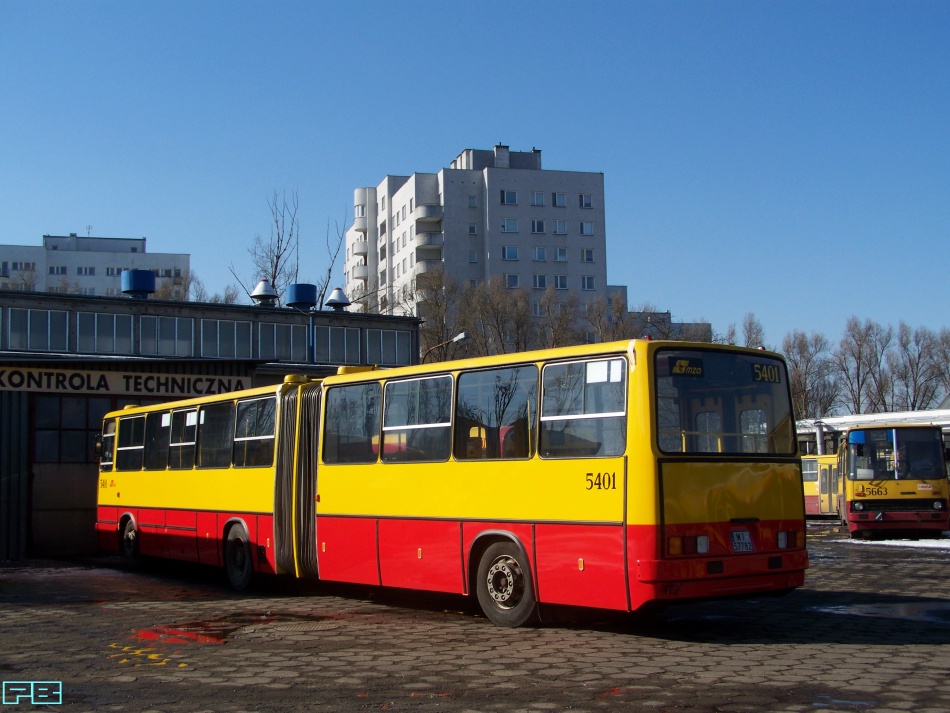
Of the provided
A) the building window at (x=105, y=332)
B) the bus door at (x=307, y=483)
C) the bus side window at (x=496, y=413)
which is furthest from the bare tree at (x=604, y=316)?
the bus side window at (x=496, y=413)

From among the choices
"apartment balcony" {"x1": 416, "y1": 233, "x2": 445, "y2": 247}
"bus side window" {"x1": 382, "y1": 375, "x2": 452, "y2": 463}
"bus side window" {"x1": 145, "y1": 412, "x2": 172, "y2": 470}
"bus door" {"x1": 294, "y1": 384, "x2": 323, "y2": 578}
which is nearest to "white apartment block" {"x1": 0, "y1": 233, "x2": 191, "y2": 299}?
"apartment balcony" {"x1": 416, "y1": 233, "x2": 445, "y2": 247}

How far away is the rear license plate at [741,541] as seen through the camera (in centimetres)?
1084

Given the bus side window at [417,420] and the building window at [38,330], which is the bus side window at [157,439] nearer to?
the bus side window at [417,420]

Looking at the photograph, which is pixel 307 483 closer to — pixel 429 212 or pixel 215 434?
pixel 215 434

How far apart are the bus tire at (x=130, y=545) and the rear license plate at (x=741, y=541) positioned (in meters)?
12.9

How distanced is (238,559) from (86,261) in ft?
351

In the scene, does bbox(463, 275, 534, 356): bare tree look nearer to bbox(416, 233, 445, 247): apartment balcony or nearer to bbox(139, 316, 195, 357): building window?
bbox(416, 233, 445, 247): apartment balcony

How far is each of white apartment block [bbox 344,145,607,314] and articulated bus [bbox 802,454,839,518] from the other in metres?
53.8

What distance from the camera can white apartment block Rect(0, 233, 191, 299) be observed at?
113 meters

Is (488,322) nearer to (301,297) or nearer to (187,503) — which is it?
(301,297)

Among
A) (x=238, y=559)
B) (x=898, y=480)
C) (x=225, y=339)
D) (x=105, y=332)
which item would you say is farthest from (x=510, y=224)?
(x=238, y=559)

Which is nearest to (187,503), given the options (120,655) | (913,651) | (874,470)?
(120,655)

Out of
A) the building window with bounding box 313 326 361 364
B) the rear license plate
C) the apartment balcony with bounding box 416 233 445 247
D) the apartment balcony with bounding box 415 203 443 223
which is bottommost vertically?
the rear license plate

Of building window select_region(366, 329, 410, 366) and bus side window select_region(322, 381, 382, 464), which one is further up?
building window select_region(366, 329, 410, 366)
